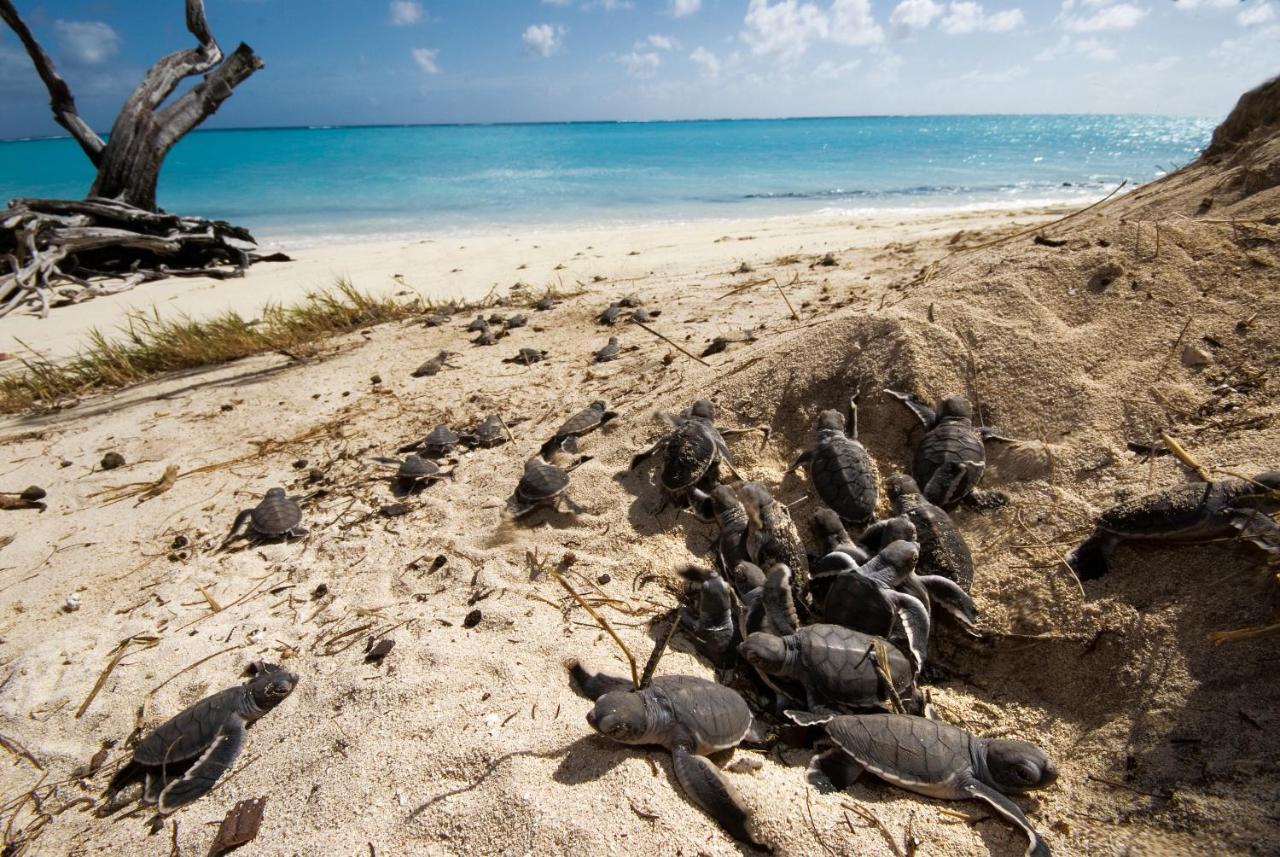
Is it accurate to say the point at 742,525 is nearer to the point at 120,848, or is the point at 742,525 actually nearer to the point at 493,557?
the point at 493,557

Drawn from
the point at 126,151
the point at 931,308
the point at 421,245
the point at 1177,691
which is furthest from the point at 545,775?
the point at 126,151

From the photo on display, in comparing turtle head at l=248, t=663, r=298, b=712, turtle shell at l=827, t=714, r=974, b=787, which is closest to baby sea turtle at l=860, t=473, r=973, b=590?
turtle shell at l=827, t=714, r=974, b=787

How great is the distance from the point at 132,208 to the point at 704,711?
41.4ft

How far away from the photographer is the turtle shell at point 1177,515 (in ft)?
7.22

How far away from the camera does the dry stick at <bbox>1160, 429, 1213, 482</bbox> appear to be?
7.92 ft

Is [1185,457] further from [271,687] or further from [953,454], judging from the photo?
[271,687]

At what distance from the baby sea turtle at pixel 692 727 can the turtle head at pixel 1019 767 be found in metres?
0.76

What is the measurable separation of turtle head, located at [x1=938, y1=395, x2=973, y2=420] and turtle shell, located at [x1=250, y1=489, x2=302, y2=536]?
11.5 feet

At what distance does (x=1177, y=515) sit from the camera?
2238 millimetres

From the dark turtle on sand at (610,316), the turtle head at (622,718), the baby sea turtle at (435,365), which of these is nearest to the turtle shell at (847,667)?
the turtle head at (622,718)

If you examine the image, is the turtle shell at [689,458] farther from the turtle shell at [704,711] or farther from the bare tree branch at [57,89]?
the bare tree branch at [57,89]

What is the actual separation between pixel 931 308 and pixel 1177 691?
2263 mm

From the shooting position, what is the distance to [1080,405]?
3006mm

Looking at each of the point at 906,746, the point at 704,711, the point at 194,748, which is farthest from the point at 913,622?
the point at 194,748
